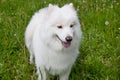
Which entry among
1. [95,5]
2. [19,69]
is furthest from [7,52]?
[95,5]

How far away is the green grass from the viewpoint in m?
5.43

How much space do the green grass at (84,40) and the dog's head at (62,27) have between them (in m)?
0.44

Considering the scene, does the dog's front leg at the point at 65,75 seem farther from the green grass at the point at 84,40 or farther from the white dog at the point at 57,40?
the green grass at the point at 84,40

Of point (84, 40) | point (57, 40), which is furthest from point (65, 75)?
point (84, 40)

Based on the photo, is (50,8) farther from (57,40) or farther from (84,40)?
(84,40)

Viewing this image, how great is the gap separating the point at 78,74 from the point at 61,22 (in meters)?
1.11

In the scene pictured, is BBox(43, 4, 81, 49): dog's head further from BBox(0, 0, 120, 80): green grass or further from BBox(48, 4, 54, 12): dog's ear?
BBox(0, 0, 120, 80): green grass

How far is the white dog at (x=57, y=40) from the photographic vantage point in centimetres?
464

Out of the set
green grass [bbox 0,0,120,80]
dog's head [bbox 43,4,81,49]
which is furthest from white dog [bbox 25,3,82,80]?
green grass [bbox 0,0,120,80]

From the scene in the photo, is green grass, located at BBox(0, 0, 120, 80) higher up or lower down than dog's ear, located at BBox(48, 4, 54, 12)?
lower down

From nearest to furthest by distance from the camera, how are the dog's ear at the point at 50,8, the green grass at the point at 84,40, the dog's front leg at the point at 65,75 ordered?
the dog's ear at the point at 50,8, the dog's front leg at the point at 65,75, the green grass at the point at 84,40

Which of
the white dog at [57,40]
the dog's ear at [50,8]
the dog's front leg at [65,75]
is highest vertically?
the dog's ear at [50,8]

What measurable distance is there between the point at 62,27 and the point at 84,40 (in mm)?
1832

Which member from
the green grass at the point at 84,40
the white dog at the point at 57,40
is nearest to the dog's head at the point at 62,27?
the white dog at the point at 57,40
